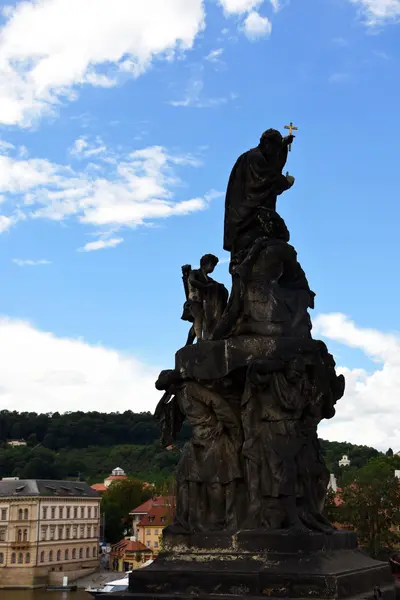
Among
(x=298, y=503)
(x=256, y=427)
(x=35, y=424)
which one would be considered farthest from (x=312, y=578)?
(x=35, y=424)

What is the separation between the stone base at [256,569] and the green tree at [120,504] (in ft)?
335

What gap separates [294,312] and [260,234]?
4.08 ft

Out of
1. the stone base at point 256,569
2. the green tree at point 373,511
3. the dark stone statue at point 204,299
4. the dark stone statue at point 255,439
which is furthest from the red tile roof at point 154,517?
the stone base at point 256,569

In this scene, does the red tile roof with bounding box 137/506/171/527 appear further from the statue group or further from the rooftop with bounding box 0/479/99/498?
the statue group

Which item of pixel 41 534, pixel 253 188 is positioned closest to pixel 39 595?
pixel 41 534

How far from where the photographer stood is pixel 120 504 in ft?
364

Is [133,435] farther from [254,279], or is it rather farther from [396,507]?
[254,279]

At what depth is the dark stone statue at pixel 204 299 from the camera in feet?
33.7

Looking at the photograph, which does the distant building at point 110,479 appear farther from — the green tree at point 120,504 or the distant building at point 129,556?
the distant building at point 129,556

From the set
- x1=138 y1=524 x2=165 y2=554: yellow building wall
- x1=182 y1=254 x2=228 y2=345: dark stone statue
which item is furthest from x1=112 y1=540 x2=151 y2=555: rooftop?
x1=182 y1=254 x2=228 y2=345: dark stone statue

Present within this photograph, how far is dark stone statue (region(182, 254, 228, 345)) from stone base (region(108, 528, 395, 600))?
264 cm

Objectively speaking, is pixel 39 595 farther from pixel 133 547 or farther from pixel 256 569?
pixel 256 569

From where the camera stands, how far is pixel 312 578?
7.92 m

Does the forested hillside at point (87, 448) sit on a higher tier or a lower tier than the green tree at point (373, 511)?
higher
